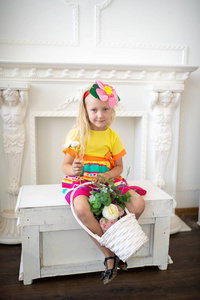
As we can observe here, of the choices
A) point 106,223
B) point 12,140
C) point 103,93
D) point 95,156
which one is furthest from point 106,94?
point 12,140

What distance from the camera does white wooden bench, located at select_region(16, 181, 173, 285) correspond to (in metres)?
1.70

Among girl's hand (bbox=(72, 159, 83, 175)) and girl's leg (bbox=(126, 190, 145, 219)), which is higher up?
girl's hand (bbox=(72, 159, 83, 175))

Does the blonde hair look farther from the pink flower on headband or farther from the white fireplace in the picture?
the white fireplace

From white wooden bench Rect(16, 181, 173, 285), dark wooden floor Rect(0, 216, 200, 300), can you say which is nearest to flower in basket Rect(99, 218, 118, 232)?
white wooden bench Rect(16, 181, 173, 285)

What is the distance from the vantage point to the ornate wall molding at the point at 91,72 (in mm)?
2223

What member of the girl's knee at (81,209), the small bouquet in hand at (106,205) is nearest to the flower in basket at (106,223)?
the small bouquet in hand at (106,205)

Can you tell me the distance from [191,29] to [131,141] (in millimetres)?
1159

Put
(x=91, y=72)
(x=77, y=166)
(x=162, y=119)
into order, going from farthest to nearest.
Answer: (x=162, y=119), (x=91, y=72), (x=77, y=166)

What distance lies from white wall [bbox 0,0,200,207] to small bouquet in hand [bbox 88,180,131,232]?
40.7 inches

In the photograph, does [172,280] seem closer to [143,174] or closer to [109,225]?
[109,225]

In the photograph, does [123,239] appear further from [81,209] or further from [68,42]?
[68,42]

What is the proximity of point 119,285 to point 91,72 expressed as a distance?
161cm

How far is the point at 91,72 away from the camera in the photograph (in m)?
2.31

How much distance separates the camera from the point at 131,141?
2.73m
